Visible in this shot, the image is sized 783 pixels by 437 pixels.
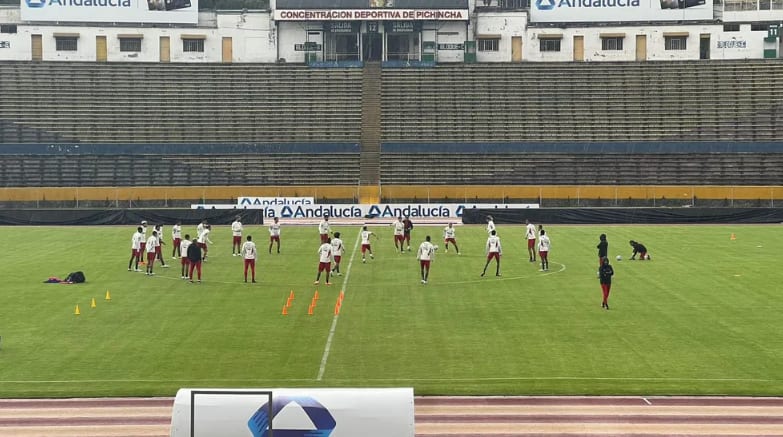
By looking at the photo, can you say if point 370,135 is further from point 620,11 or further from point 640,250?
point 640,250

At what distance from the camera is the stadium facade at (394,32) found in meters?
82.6

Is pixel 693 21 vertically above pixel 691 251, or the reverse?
pixel 693 21

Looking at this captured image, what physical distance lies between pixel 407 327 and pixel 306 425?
44.2ft

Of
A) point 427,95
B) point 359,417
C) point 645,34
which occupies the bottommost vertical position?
point 359,417

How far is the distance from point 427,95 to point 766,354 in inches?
2252

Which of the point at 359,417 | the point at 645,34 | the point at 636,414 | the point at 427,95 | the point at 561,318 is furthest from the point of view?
the point at 645,34

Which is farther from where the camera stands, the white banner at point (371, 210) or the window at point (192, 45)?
the window at point (192, 45)

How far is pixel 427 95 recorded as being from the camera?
3063 inches

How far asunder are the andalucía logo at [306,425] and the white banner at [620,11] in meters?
74.9

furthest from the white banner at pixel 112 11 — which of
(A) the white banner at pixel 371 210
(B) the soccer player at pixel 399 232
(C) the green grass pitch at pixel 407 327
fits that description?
(B) the soccer player at pixel 399 232

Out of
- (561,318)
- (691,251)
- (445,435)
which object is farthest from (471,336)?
(691,251)

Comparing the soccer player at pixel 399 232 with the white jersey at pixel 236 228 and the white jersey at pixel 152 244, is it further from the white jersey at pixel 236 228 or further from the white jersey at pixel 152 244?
the white jersey at pixel 152 244

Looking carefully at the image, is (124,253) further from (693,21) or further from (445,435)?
(693,21)

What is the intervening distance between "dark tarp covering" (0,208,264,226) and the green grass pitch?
53.9 ft
